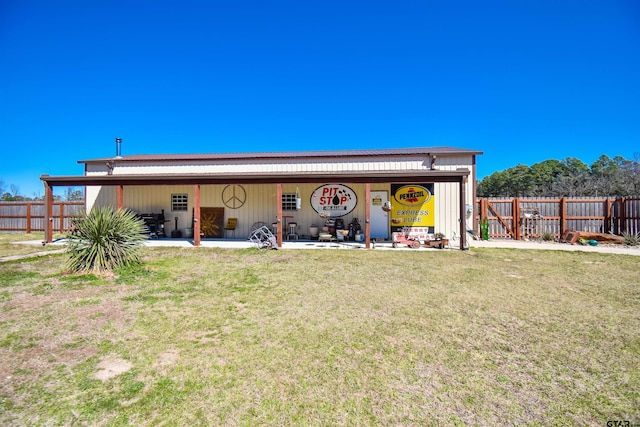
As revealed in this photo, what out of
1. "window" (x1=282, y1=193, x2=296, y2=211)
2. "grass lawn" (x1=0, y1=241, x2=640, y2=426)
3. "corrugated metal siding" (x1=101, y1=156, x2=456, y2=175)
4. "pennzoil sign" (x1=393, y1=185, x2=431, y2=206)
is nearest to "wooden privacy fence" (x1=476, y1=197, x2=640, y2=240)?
"corrugated metal siding" (x1=101, y1=156, x2=456, y2=175)

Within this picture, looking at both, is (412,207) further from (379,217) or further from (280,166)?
(280,166)

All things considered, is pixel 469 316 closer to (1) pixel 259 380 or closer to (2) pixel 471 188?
(1) pixel 259 380

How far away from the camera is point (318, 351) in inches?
121

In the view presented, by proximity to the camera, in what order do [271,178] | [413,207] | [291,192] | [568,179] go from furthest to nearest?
1. [568,179]
2. [291,192]
3. [413,207]
4. [271,178]

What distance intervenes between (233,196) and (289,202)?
2.69 meters

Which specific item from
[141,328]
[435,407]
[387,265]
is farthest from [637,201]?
[141,328]

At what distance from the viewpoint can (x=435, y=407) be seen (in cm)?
223

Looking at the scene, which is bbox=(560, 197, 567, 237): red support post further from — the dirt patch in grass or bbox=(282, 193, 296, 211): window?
the dirt patch in grass

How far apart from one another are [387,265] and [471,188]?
23.6ft

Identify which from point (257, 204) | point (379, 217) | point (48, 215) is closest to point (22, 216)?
point (48, 215)

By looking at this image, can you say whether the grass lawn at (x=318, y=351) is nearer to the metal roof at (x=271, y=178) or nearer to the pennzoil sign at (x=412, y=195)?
the metal roof at (x=271, y=178)

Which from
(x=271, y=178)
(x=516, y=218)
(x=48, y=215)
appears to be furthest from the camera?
(x=516, y=218)

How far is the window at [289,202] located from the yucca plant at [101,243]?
6720mm

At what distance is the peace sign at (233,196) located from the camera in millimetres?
13359
